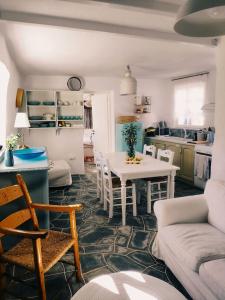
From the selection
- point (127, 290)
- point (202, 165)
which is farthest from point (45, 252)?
point (202, 165)

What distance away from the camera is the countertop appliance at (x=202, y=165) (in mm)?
4391

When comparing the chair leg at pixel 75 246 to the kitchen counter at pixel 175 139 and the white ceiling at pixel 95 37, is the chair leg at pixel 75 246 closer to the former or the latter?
the white ceiling at pixel 95 37

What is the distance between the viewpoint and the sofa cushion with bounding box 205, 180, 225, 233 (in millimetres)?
2096

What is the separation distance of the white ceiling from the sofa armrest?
185 centimetres

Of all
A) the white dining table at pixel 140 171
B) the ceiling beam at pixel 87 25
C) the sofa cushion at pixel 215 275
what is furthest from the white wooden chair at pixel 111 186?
the sofa cushion at pixel 215 275

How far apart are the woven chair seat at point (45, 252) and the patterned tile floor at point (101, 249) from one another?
0.40m

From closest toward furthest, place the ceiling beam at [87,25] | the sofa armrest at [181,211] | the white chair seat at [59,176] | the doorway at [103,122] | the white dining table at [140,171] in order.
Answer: the sofa armrest at [181,211]
the ceiling beam at [87,25]
the white dining table at [140,171]
the white chair seat at [59,176]
the doorway at [103,122]

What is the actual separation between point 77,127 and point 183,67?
8.93 ft

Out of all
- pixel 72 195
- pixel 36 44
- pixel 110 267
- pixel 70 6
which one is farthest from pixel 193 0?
pixel 72 195

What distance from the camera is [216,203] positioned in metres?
2.18

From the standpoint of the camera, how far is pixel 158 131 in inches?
256

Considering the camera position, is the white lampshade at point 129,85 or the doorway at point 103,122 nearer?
the white lampshade at point 129,85

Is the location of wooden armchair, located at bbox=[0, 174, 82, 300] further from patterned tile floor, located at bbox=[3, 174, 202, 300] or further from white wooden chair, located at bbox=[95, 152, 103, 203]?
white wooden chair, located at bbox=[95, 152, 103, 203]

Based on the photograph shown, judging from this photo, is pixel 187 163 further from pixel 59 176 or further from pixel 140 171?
pixel 59 176
